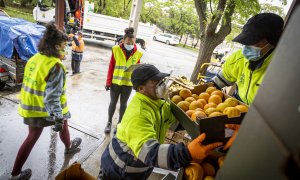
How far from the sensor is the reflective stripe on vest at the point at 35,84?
9.92 ft

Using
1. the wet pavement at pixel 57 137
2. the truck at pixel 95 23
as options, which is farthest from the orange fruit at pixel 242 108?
the truck at pixel 95 23

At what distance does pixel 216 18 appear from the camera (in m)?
6.25

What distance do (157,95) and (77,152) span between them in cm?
286

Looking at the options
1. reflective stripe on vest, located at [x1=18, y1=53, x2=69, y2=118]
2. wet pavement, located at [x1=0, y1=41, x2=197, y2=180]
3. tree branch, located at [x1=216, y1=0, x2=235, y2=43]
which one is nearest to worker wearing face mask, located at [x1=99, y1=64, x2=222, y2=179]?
reflective stripe on vest, located at [x1=18, y1=53, x2=69, y2=118]

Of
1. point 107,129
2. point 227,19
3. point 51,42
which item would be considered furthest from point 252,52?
point 227,19

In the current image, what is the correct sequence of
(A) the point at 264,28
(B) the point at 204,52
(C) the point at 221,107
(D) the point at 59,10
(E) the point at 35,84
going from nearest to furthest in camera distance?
(C) the point at 221,107, (A) the point at 264,28, (E) the point at 35,84, (D) the point at 59,10, (B) the point at 204,52

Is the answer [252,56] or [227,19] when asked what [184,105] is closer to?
[252,56]

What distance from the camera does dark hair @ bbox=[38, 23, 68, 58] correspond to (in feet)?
10.2

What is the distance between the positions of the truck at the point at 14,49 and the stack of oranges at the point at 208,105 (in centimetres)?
499

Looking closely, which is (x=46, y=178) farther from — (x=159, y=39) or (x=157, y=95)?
(x=159, y=39)

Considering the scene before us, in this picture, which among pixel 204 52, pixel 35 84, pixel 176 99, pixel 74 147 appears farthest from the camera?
pixel 204 52

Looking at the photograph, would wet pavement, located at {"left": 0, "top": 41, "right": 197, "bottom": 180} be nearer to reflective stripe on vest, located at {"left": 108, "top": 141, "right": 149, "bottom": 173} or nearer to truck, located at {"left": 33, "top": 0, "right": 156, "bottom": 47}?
reflective stripe on vest, located at {"left": 108, "top": 141, "right": 149, "bottom": 173}

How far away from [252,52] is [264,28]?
29cm

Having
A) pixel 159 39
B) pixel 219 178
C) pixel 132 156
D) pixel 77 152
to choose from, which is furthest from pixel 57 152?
pixel 159 39
